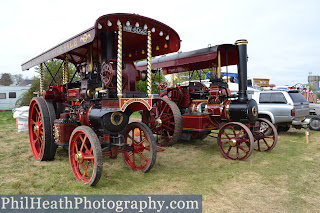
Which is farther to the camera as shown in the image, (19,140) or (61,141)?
(19,140)

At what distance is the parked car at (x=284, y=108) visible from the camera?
7.30 metres

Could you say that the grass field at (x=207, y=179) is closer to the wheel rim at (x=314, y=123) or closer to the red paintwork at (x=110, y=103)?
the red paintwork at (x=110, y=103)

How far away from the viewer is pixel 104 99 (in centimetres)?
369

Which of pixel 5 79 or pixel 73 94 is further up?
pixel 5 79

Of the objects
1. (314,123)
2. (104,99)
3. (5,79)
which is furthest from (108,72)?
(5,79)

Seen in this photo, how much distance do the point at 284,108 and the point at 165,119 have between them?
3724 millimetres

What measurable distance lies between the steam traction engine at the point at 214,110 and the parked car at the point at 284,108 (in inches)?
66.0

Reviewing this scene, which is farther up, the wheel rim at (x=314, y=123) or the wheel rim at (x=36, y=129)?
the wheel rim at (x=36, y=129)

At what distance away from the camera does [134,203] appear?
2.91 m

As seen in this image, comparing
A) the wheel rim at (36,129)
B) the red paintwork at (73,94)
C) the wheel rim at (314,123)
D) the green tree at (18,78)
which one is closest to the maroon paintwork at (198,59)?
the red paintwork at (73,94)

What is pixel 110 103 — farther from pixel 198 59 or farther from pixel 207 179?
pixel 198 59

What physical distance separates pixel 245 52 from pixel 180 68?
245cm

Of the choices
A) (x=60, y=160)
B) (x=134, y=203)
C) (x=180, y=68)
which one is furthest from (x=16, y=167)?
(x=180, y=68)

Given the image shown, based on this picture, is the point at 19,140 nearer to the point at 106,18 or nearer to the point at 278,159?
the point at 106,18
